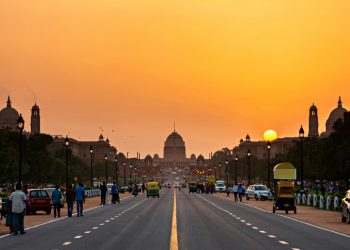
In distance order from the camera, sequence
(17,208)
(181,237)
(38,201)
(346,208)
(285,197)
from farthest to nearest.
Result: 1. (285,197)
2. (38,201)
3. (346,208)
4. (17,208)
5. (181,237)

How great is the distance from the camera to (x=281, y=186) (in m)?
50.0

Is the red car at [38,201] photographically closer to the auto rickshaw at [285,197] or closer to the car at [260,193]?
the auto rickshaw at [285,197]

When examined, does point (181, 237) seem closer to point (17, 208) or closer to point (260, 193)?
point (17, 208)

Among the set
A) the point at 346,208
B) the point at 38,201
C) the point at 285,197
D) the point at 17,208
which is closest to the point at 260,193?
the point at 285,197

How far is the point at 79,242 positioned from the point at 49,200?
25.0 metres

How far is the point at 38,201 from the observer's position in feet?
163

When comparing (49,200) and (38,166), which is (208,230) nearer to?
(49,200)

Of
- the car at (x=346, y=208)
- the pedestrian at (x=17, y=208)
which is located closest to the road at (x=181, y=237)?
the pedestrian at (x=17, y=208)

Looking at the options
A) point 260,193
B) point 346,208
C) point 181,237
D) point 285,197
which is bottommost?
point 181,237

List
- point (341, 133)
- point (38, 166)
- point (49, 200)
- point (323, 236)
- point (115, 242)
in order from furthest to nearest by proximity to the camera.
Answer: point (38, 166)
point (341, 133)
point (49, 200)
point (323, 236)
point (115, 242)

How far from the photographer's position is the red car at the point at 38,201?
162 feet

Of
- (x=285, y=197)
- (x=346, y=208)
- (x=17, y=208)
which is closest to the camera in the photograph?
(x=17, y=208)

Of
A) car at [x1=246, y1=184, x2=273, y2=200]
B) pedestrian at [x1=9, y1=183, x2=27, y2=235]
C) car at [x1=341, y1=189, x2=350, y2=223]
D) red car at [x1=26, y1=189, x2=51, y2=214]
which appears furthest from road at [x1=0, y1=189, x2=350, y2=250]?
car at [x1=246, y1=184, x2=273, y2=200]

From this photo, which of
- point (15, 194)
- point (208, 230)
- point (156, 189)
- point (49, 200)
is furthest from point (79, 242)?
point (156, 189)
